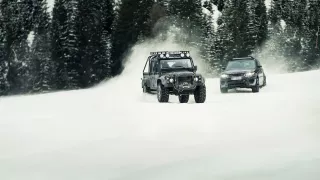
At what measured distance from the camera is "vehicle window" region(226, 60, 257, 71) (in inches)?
969

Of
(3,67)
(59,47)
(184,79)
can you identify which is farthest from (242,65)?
(3,67)

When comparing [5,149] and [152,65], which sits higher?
[152,65]

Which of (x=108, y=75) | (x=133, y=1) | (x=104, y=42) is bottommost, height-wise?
(x=108, y=75)

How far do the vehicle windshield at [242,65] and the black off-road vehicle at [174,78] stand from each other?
Answer: 20.8ft

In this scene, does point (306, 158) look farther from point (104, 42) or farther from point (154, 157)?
point (104, 42)

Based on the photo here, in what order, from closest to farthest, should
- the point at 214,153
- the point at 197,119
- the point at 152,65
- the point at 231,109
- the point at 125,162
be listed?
1. the point at 125,162
2. the point at 214,153
3. the point at 197,119
4. the point at 231,109
5. the point at 152,65

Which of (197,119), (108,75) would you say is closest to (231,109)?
(197,119)

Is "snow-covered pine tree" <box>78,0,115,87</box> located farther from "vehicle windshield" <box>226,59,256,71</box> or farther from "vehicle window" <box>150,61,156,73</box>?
"vehicle window" <box>150,61,156,73</box>

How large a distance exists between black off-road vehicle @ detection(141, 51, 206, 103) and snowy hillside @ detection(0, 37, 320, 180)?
2.70m

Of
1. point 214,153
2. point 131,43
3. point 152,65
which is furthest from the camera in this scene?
point 131,43

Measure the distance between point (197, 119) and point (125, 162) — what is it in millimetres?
5000

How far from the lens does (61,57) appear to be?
65.3 m

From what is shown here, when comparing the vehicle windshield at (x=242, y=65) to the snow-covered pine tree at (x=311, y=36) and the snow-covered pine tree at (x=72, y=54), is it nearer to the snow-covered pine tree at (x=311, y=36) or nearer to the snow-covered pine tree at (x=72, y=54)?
the snow-covered pine tree at (x=72, y=54)

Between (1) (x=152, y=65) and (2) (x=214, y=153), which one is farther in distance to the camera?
(1) (x=152, y=65)
